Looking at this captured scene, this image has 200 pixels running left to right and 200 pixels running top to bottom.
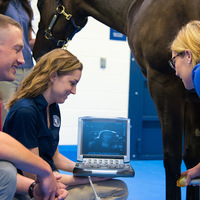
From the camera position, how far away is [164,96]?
4.65 feet

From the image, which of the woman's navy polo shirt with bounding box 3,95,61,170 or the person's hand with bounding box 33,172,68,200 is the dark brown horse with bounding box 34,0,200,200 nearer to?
the woman's navy polo shirt with bounding box 3,95,61,170

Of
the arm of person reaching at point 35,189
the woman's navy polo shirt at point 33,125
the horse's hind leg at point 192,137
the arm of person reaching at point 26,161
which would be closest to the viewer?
the arm of person reaching at point 26,161

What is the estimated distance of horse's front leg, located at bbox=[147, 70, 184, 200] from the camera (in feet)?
4.60

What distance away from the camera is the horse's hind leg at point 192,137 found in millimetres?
1552

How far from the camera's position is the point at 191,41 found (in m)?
1.04

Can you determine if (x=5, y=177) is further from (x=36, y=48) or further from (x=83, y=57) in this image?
(x=83, y=57)

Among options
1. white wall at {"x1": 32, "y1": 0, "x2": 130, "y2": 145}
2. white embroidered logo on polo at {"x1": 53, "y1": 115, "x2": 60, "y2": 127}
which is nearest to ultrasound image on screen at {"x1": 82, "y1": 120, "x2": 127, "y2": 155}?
white embroidered logo on polo at {"x1": 53, "y1": 115, "x2": 60, "y2": 127}

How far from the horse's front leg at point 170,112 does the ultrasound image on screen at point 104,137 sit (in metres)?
0.20

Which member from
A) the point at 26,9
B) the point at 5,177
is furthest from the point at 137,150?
the point at 5,177

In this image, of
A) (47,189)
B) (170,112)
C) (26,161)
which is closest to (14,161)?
(26,161)

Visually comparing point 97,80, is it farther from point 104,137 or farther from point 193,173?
point 193,173

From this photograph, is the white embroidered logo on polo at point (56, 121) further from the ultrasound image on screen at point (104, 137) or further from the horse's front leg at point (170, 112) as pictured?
the horse's front leg at point (170, 112)

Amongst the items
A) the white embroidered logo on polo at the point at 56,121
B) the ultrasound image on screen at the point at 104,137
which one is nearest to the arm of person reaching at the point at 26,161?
the white embroidered logo on polo at the point at 56,121

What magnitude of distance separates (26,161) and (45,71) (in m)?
0.45
